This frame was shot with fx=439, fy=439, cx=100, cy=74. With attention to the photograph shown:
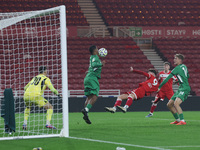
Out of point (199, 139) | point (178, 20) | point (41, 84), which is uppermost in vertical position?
point (178, 20)

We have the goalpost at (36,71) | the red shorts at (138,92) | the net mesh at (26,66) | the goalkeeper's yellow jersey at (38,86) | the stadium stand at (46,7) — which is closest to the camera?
the goalpost at (36,71)

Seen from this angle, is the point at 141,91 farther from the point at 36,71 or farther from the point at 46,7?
the point at 46,7

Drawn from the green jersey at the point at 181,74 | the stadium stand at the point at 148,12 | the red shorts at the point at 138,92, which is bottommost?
the red shorts at the point at 138,92

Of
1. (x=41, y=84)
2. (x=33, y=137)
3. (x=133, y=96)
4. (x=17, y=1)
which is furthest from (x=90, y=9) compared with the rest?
(x=33, y=137)

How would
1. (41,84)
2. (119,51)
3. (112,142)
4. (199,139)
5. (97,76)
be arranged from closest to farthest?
1. (112,142)
2. (199,139)
3. (41,84)
4. (97,76)
5. (119,51)

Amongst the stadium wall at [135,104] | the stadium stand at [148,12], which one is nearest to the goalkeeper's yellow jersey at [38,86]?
the stadium wall at [135,104]

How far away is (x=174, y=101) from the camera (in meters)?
10.6

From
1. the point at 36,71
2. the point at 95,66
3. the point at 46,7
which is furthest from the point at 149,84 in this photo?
the point at 46,7

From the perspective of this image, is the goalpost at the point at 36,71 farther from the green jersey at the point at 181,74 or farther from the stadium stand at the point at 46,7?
the stadium stand at the point at 46,7

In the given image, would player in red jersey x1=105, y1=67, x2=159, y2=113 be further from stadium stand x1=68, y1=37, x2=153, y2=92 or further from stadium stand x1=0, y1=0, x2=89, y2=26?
stadium stand x1=0, y1=0, x2=89, y2=26

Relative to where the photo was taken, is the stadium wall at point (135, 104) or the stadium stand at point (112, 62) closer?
the stadium wall at point (135, 104)

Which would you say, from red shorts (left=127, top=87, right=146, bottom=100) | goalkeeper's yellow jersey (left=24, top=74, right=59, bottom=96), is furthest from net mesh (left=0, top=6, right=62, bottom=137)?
red shorts (left=127, top=87, right=146, bottom=100)

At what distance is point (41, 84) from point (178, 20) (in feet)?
66.7

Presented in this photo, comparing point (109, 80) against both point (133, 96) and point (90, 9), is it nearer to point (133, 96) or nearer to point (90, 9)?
point (90, 9)
